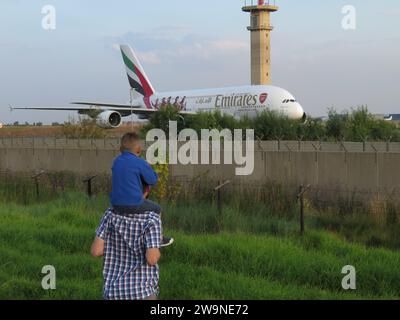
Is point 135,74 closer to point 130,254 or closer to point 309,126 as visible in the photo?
point 309,126

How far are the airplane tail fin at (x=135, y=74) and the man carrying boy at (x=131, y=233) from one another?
5288 centimetres

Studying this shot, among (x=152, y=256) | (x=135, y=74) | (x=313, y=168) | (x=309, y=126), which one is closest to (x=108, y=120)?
(x=309, y=126)

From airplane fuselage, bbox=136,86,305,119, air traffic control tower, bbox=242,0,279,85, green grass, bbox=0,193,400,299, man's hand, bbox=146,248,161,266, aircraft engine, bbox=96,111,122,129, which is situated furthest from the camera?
air traffic control tower, bbox=242,0,279,85

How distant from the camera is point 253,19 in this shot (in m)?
88.7

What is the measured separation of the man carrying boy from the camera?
5.72 metres

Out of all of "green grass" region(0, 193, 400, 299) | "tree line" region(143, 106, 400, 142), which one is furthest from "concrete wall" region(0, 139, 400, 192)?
"tree line" region(143, 106, 400, 142)

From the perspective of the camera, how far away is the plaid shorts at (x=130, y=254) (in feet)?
18.8

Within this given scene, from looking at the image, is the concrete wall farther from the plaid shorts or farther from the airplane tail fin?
the airplane tail fin

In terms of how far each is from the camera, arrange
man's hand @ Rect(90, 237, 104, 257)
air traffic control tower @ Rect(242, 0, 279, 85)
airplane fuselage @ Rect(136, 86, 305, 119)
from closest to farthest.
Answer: man's hand @ Rect(90, 237, 104, 257)
airplane fuselage @ Rect(136, 86, 305, 119)
air traffic control tower @ Rect(242, 0, 279, 85)

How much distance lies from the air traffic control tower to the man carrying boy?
78.8 metres

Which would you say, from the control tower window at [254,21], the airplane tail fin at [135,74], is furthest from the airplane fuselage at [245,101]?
the control tower window at [254,21]
